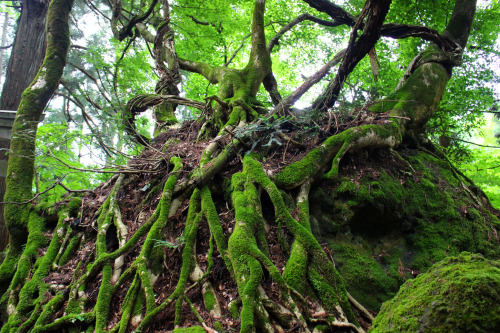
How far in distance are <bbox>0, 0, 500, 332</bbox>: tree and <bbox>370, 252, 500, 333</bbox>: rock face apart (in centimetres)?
89

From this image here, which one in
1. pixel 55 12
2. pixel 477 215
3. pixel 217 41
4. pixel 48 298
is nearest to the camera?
pixel 48 298

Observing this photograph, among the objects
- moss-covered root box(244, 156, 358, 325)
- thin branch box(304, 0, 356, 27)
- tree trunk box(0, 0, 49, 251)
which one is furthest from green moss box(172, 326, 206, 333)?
thin branch box(304, 0, 356, 27)

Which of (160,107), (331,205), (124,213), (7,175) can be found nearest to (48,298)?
(124,213)

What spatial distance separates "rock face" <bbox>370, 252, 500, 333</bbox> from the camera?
4.25 ft

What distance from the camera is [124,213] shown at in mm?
4066

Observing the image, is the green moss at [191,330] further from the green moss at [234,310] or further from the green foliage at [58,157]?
the green foliage at [58,157]

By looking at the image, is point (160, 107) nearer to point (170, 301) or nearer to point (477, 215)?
point (170, 301)

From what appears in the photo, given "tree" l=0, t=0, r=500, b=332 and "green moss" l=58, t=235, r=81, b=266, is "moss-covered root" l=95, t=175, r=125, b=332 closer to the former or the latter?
"tree" l=0, t=0, r=500, b=332

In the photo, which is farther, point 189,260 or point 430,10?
point 430,10

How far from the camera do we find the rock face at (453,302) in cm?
129

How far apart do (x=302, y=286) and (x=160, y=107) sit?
6.24m

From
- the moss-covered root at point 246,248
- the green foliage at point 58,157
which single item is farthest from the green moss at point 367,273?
the green foliage at point 58,157

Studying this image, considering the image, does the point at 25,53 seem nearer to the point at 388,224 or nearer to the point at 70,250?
the point at 70,250

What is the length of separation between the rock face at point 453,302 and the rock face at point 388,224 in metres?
1.45
